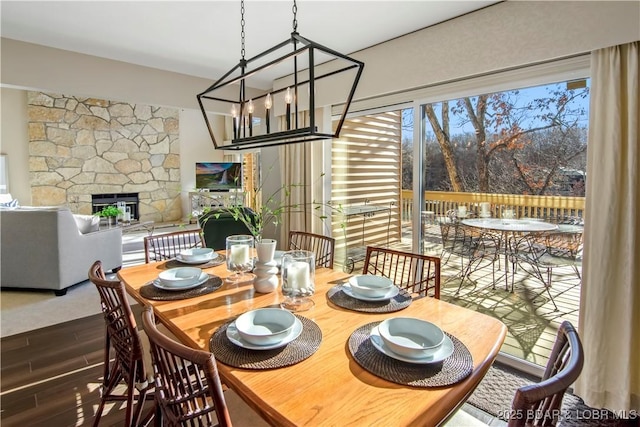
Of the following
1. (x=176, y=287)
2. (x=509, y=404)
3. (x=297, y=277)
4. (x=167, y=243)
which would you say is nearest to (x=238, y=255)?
(x=176, y=287)

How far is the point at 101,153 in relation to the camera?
8.12 meters

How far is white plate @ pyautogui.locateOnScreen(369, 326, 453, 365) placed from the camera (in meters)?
1.08

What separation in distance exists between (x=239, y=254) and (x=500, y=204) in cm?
204

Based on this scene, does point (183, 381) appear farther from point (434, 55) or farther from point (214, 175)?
point (214, 175)

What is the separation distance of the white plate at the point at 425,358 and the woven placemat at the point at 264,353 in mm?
204

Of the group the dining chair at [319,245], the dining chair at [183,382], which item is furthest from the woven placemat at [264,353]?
the dining chair at [319,245]

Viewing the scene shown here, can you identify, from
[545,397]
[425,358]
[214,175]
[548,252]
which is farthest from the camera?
[214,175]

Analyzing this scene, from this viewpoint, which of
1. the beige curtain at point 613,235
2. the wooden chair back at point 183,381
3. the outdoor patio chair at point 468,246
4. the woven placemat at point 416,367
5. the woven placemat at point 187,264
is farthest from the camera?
the outdoor patio chair at point 468,246

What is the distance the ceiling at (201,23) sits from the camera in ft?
8.25

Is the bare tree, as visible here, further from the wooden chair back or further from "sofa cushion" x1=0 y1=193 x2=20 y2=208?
"sofa cushion" x1=0 y1=193 x2=20 y2=208

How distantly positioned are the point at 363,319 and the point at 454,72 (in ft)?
6.94

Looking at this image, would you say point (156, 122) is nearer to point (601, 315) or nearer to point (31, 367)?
point (31, 367)

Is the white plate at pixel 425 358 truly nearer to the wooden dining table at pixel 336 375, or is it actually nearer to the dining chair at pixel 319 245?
the wooden dining table at pixel 336 375

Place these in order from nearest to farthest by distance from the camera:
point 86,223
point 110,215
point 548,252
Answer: point 548,252
point 86,223
point 110,215
